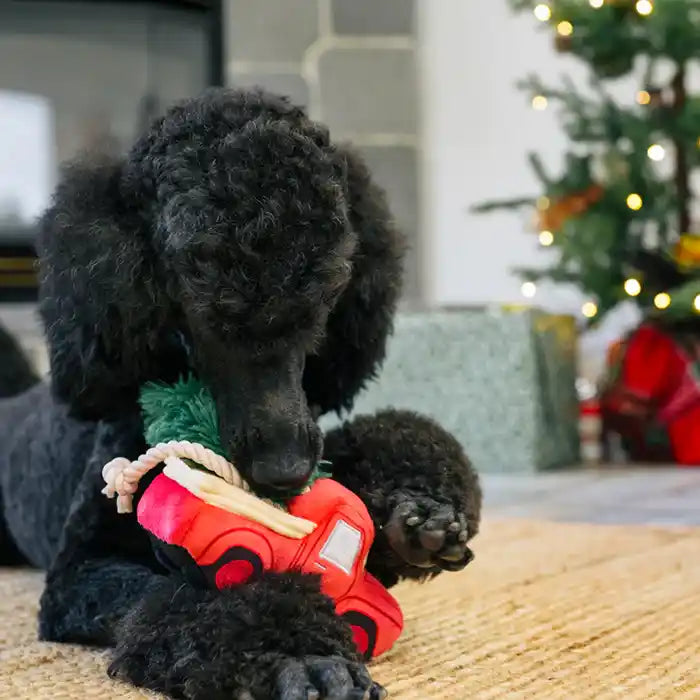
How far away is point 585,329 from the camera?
3182 millimetres

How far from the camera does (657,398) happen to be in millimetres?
3014

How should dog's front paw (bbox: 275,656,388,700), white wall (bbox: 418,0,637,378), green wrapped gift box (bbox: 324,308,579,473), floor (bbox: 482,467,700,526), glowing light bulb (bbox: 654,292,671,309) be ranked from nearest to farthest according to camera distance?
dog's front paw (bbox: 275,656,388,700)
floor (bbox: 482,467,700,526)
green wrapped gift box (bbox: 324,308,579,473)
glowing light bulb (bbox: 654,292,671,309)
white wall (bbox: 418,0,637,378)

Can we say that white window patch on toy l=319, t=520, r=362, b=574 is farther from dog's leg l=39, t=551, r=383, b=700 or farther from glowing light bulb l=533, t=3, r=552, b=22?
glowing light bulb l=533, t=3, r=552, b=22

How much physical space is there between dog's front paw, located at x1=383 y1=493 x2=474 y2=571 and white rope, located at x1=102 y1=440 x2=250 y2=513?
13cm

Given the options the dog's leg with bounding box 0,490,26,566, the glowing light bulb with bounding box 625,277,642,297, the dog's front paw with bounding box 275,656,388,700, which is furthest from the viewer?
the glowing light bulb with bounding box 625,277,642,297

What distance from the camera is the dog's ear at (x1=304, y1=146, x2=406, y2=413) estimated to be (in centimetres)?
101

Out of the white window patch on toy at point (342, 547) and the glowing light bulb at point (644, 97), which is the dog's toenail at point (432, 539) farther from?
the glowing light bulb at point (644, 97)

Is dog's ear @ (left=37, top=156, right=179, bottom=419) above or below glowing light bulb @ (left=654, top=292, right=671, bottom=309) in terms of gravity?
above

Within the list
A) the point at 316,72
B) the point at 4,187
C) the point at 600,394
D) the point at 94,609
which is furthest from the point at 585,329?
the point at 94,609

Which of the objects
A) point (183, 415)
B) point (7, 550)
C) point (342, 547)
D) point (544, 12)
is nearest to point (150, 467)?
point (183, 415)

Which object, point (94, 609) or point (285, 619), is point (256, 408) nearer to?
point (285, 619)

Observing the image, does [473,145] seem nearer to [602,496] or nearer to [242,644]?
[602,496]

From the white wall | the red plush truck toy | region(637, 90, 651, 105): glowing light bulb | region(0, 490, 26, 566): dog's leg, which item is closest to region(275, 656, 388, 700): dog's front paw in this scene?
the red plush truck toy

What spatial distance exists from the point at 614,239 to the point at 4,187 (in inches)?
69.9
